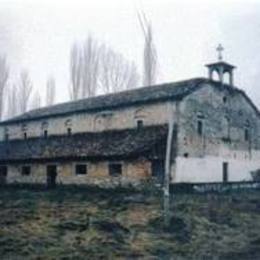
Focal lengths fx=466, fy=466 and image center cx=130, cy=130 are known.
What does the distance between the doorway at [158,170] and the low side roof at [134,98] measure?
16.8 feet

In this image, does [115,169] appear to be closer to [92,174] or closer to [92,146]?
[92,174]

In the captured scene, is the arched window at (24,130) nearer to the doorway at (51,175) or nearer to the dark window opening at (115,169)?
the doorway at (51,175)

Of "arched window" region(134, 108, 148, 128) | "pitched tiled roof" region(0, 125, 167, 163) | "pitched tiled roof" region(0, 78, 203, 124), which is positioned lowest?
"pitched tiled roof" region(0, 125, 167, 163)

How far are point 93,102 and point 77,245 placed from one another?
82.3 ft

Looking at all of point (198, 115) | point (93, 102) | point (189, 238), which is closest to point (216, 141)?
point (198, 115)

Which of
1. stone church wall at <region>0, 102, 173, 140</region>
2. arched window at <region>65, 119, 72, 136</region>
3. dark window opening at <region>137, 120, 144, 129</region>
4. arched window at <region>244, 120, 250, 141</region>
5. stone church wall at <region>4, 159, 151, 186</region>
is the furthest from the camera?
arched window at <region>65, 119, 72, 136</region>

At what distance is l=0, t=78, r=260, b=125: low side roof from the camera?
34000mm

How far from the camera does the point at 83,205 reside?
2562cm

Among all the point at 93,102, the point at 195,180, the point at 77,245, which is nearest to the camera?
the point at 77,245

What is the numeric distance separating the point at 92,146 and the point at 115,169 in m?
3.55

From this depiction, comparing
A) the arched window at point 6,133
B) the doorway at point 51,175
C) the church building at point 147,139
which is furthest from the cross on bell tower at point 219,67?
the arched window at point 6,133

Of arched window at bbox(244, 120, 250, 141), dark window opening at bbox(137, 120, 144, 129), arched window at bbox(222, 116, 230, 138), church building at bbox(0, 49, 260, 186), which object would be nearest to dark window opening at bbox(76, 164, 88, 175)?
church building at bbox(0, 49, 260, 186)

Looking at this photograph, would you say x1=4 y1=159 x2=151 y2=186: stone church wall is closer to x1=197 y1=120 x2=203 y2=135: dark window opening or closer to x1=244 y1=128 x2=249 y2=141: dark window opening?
x1=197 y1=120 x2=203 y2=135: dark window opening

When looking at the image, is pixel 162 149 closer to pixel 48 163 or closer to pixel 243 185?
pixel 243 185
